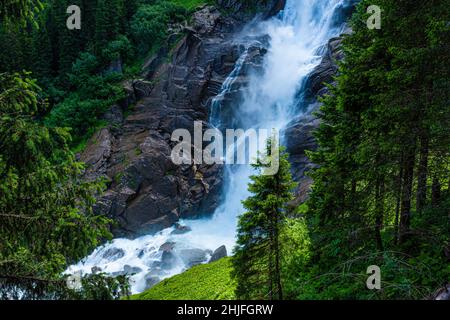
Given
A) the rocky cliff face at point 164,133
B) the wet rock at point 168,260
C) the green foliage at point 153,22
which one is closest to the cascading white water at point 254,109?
the wet rock at point 168,260

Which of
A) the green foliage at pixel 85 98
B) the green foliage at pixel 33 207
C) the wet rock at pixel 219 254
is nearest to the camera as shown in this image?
the green foliage at pixel 33 207

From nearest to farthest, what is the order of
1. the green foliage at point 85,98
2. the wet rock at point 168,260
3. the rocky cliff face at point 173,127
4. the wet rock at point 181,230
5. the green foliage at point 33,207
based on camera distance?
the green foliage at point 33,207 < the wet rock at point 168,260 < the wet rock at point 181,230 < the rocky cliff face at point 173,127 < the green foliage at point 85,98

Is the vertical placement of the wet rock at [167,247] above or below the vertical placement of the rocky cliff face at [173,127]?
below

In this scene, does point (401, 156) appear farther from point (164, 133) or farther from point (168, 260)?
point (164, 133)

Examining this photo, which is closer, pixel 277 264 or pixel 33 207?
pixel 33 207

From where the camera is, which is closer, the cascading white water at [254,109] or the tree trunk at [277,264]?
the tree trunk at [277,264]

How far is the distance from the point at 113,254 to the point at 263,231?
→ 19.7 metres

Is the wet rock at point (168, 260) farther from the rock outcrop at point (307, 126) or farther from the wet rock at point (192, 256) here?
the rock outcrop at point (307, 126)

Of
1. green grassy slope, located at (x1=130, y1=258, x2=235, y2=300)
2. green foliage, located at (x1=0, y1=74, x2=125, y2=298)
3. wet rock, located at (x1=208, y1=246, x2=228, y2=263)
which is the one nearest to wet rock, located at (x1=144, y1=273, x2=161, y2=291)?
green grassy slope, located at (x1=130, y1=258, x2=235, y2=300)

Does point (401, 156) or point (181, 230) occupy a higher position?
point (401, 156)

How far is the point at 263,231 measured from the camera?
1237 centimetres

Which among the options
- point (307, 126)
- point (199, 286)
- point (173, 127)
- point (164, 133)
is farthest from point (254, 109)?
point (199, 286)

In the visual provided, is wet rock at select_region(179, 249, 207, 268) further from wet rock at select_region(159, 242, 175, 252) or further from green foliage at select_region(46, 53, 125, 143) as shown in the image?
green foliage at select_region(46, 53, 125, 143)

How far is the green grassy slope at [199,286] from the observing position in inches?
737
